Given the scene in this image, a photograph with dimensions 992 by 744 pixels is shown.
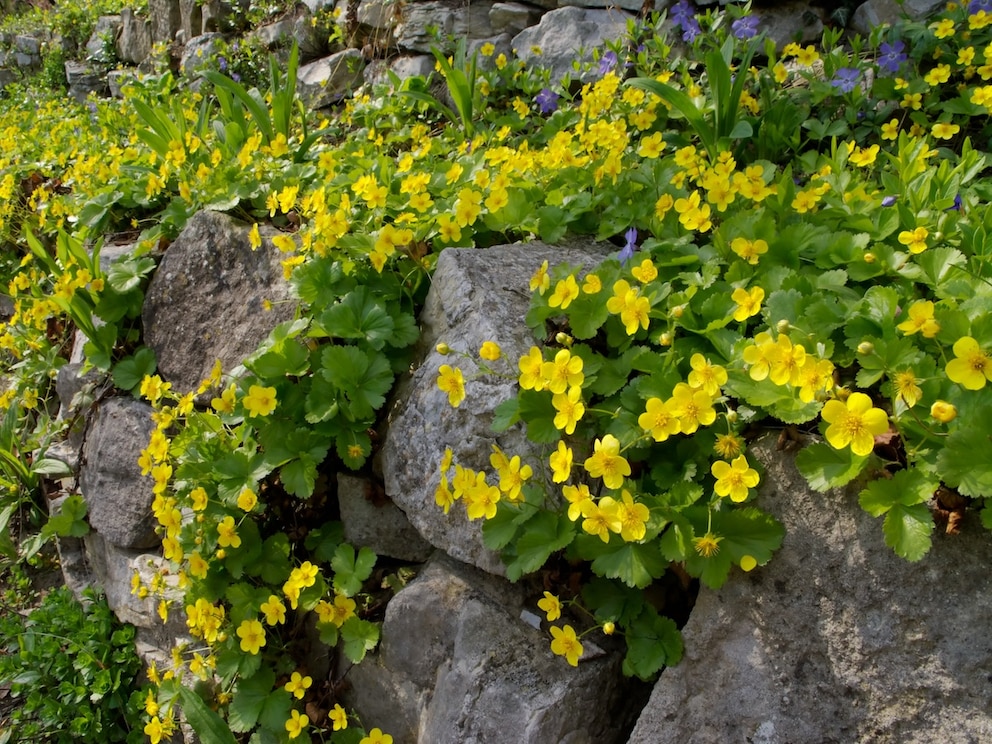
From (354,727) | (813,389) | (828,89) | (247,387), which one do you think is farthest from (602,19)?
(354,727)

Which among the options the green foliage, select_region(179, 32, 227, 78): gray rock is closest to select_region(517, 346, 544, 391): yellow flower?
the green foliage

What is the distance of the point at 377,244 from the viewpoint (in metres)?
2.15

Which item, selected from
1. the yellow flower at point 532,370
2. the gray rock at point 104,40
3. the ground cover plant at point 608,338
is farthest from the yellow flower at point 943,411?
the gray rock at point 104,40

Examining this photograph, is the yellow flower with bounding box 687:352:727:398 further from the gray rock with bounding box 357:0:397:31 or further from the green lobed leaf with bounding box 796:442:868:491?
the gray rock with bounding box 357:0:397:31

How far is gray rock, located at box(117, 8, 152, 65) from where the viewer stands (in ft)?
25.7

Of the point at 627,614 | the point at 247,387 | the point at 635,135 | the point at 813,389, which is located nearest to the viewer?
the point at 813,389

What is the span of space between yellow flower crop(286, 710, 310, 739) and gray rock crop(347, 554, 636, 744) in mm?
164

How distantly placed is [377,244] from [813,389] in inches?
50.4

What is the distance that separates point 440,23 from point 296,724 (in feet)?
14.0

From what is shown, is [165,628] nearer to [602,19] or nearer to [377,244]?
[377,244]

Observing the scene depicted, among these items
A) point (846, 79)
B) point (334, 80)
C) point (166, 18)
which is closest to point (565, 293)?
point (846, 79)

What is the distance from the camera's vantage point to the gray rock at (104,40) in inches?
330

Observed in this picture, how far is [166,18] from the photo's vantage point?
743 centimetres

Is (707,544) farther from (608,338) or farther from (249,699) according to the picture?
(249,699)
